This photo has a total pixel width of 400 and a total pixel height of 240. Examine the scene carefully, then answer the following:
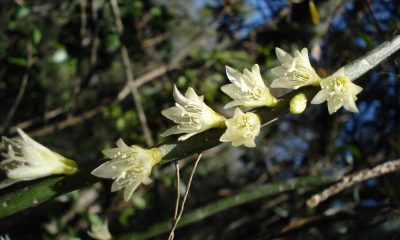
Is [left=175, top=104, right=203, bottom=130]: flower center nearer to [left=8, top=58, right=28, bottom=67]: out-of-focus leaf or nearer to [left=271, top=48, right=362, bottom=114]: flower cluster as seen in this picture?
[left=271, top=48, right=362, bottom=114]: flower cluster

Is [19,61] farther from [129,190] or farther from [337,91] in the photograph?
[337,91]

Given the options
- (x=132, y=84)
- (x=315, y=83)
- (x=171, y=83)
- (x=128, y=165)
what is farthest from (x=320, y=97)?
(x=171, y=83)

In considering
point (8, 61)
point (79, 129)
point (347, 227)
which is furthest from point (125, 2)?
point (79, 129)

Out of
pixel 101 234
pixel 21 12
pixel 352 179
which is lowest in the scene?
pixel 352 179

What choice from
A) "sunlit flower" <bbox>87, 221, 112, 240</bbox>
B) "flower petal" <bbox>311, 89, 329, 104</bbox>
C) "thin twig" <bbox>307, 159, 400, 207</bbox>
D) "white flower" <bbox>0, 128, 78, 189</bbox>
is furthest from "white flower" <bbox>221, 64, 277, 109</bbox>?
"sunlit flower" <bbox>87, 221, 112, 240</bbox>

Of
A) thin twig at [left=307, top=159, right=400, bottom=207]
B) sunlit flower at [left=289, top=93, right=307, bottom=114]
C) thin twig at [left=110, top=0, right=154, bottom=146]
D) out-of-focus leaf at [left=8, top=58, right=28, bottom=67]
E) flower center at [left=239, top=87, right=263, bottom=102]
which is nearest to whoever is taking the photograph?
sunlit flower at [left=289, top=93, right=307, bottom=114]

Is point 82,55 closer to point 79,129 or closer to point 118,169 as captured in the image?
point 118,169
